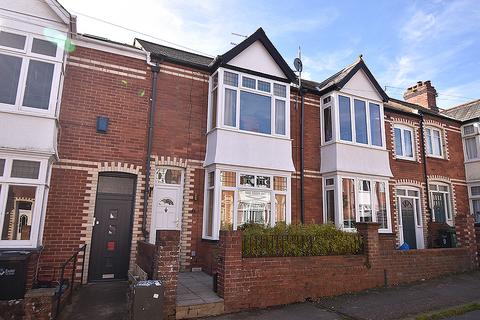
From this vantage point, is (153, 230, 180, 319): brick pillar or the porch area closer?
(153, 230, 180, 319): brick pillar

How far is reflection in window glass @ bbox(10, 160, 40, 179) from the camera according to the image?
742cm

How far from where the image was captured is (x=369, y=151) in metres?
12.5

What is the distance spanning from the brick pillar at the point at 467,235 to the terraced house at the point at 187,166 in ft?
0.18

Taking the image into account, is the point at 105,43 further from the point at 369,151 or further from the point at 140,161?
the point at 369,151

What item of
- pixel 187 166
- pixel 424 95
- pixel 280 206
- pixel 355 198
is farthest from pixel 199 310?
pixel 424 95

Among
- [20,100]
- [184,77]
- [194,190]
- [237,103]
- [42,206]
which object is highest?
[184,77]

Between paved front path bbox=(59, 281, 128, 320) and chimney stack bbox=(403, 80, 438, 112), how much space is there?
713 inches

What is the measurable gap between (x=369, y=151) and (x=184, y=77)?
291 inches

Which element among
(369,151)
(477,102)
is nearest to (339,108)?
(369,151)

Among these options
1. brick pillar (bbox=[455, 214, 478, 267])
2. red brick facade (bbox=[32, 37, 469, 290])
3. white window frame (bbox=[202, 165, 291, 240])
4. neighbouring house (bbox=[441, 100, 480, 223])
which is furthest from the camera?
neighbouring house (bbox=[441, 100, 480, 223])

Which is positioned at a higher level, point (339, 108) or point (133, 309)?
point (339, 108)

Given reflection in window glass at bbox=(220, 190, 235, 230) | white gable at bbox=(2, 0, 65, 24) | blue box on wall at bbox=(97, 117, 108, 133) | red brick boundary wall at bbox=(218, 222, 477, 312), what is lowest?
red brick boundary wall at bbox=(218, 222, 477, 312)

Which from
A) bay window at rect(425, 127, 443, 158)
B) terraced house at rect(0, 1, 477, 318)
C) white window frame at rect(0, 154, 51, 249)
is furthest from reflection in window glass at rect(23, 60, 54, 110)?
bay window at rect(425, 127, 443, 158)

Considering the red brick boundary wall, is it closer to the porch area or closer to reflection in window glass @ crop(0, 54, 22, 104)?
the porch area
